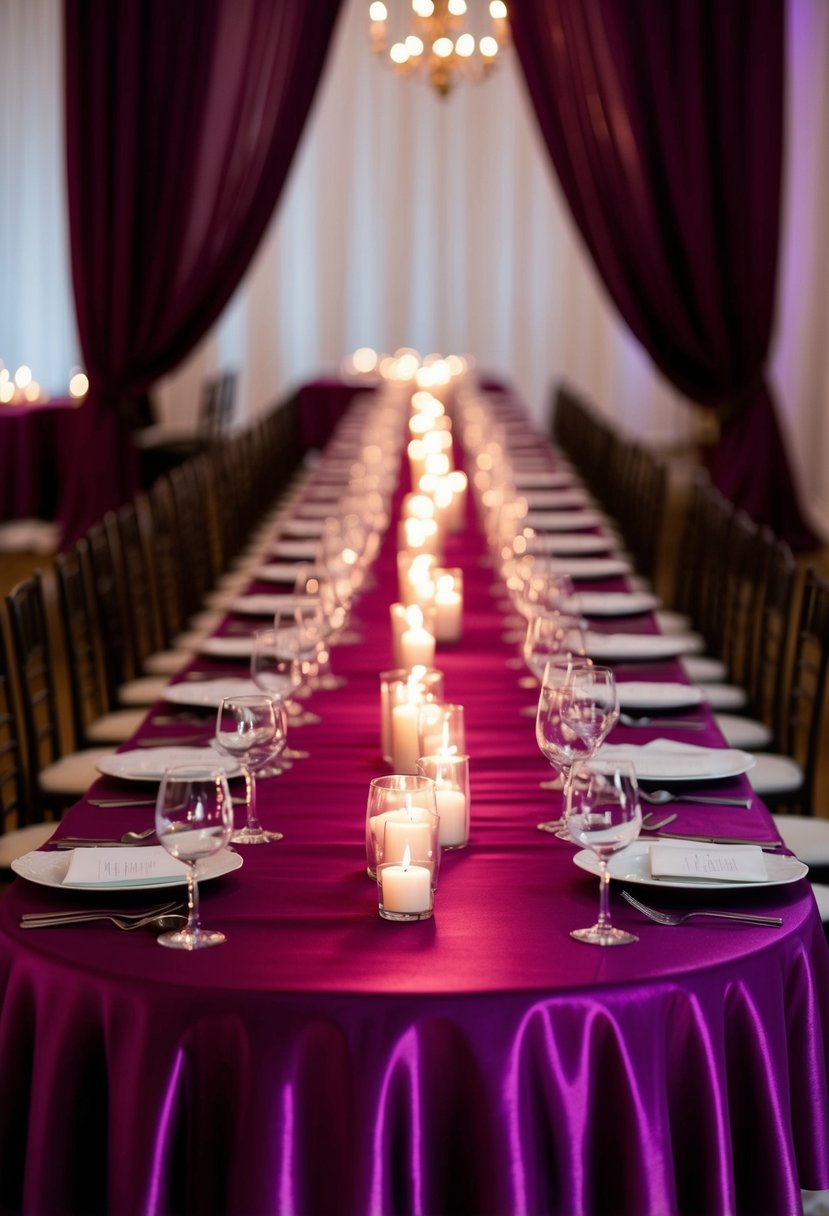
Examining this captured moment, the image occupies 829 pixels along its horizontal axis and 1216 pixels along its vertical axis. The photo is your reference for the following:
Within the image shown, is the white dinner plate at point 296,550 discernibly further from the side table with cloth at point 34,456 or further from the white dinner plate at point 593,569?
the side table with cloth at point 34,456

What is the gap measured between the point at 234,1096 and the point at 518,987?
387 millimetres

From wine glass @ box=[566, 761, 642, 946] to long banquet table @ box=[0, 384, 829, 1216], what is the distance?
14cm

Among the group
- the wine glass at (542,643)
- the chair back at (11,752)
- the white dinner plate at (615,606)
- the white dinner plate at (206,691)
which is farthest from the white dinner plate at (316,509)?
the wine glass at (542,643)

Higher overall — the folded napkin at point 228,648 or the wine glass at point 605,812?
the wine glass at point 605,812

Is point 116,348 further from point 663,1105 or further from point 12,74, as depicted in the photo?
point 663,1105

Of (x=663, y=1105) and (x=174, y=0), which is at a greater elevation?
(x=174, y=0)

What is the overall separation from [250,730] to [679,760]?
864 mm

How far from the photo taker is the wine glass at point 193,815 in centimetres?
214

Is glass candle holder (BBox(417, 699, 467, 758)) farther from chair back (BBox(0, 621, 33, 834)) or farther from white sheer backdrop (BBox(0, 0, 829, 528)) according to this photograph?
white sheer backdrop (BBox(0, 0, 829, 528))

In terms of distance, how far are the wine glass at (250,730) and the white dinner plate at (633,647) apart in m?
1.56

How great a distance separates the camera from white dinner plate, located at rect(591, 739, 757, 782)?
2928mm

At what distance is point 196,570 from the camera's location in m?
6.50

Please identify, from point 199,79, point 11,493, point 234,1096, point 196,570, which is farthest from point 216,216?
point 234,1096

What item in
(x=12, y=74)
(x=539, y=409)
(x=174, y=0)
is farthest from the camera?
(x=539, y=409)
